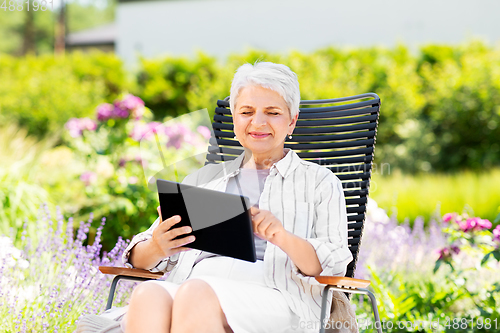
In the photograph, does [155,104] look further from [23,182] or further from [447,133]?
[23,182]

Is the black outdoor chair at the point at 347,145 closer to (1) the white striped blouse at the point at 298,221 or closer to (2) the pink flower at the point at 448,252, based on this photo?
(1) the white striped blouse at the point at 298,221

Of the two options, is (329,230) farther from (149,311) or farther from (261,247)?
(149,311)

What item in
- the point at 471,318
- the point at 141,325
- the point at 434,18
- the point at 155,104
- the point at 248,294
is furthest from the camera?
the point at 434,18

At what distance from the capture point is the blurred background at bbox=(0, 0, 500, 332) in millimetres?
3611

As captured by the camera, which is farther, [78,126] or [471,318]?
[78,126]

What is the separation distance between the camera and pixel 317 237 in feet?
5.65

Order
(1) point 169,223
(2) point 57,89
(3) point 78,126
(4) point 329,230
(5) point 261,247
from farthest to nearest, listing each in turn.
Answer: (2) point 57,89
(3) point 78,126
(5) point 261,247
(4) point 329,230
(1) point 169,223

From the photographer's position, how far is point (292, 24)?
46.9 feet

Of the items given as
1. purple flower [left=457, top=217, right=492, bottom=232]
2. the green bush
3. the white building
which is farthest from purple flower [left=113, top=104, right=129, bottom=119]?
the white building

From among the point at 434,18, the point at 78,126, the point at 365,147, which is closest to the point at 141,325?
the point at 365,147

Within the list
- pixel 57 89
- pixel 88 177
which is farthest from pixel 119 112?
pixel 57 89

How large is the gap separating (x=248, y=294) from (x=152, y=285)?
0.31m

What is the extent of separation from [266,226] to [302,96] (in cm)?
708

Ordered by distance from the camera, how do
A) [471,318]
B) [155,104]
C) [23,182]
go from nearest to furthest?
[471,318] < [23,182] < [155,104]
